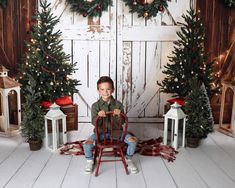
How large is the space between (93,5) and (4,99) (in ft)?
6.13

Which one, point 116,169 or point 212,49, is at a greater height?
point 212,49

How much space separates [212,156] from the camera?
3873mm

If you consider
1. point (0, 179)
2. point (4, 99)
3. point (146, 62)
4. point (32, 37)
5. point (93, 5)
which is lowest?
point (0, 179)

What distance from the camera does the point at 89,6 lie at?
4.83 metres

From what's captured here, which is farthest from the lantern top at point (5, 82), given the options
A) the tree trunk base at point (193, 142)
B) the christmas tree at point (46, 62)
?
the tree trunk base at point (193, 142)

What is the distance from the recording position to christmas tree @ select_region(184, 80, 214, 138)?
159 inches

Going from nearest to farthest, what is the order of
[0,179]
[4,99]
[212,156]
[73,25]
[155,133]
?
[0,179] < [212,156] < [4,99] < [155,133] < [73,25]

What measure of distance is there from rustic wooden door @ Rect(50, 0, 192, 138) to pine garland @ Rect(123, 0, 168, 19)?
0.14 meters

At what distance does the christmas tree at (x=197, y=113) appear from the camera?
4039 millimetres

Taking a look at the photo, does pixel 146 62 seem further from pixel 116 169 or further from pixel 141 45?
pixel 116 169

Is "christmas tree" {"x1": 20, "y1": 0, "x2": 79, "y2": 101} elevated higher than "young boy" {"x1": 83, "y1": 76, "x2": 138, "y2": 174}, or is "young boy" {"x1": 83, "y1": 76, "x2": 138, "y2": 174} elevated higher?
"christmas tree" {"x1": 20, "y1": 0, "x2": 79, "y2": 101}

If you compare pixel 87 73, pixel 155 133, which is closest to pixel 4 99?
pixel 87 73

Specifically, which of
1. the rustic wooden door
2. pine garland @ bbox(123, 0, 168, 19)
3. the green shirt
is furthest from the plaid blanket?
pine garland @ bbox(123, 0, 168, 19)

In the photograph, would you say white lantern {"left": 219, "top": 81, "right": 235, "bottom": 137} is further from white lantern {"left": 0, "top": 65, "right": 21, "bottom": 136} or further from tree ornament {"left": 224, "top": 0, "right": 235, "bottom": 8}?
white lantern {"left": 0, "top": 65, "right": 21, "bottom": 136}
